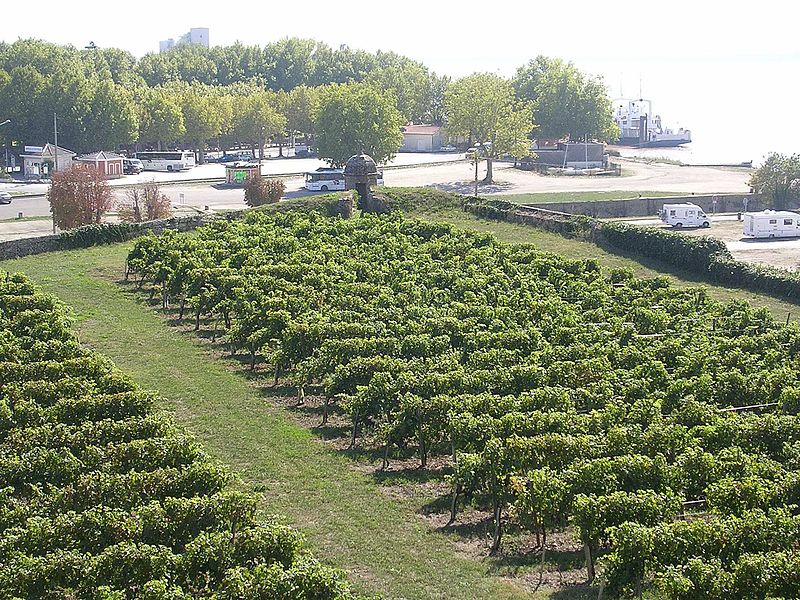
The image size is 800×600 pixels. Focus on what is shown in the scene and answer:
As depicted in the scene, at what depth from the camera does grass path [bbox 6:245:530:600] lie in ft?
57.2

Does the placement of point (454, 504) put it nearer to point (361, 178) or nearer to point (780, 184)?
point (361, 178)

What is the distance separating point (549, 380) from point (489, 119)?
5859 centimetres

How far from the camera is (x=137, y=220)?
53.6 metres

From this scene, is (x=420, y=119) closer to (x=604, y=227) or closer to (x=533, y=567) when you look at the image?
(x=604, y=227)

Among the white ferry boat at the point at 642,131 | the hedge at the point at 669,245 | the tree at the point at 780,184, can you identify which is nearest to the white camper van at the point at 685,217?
the tree at the point at 780,184

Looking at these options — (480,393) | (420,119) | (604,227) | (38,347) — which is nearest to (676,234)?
(604,227)

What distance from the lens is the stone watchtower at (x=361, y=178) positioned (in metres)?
53.2

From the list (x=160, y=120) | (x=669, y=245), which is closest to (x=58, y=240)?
(x=669, y=245)

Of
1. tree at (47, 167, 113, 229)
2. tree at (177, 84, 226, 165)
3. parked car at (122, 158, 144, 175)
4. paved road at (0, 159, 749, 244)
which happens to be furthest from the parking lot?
tree at (177, 84, 226, 165)

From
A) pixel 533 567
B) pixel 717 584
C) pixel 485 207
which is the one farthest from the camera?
pixel 485 207

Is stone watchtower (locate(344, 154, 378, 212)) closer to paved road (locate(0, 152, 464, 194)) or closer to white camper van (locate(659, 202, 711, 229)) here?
white camper van (locate(659, 202, 711, 229))

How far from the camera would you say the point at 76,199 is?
2040 inches

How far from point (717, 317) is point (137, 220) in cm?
3237

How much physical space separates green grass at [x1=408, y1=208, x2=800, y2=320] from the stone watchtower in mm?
3144
